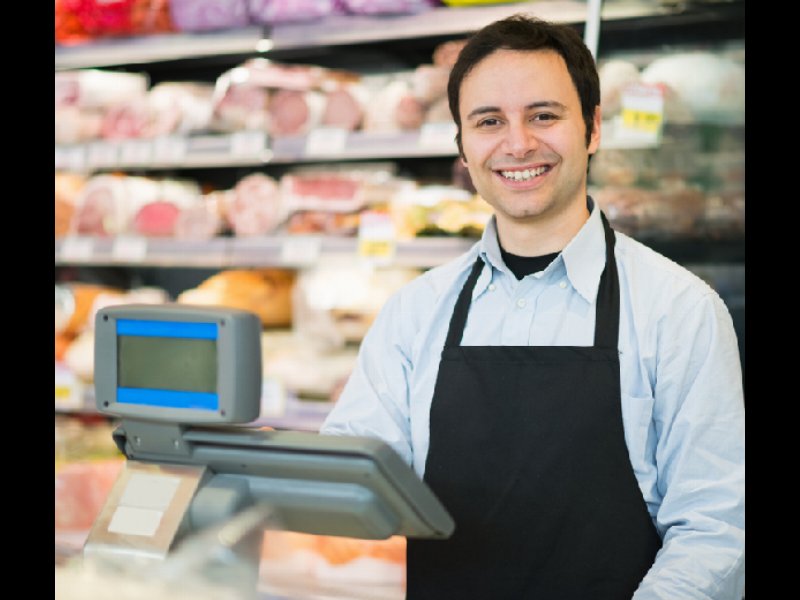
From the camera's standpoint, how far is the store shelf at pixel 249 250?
3453 mm

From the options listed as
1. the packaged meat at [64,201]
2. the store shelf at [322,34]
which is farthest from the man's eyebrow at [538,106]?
the packaged meat at [64,201]

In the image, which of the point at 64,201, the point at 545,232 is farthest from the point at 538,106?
the point at 64,201

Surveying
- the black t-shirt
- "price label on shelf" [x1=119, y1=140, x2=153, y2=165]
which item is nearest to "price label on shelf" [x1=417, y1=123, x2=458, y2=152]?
"price label on shelf" [x1=119, y1=140, x2=153, y2=165]

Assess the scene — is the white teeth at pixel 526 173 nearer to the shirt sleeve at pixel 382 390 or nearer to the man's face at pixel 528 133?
A: the man's face at pixel 528 133

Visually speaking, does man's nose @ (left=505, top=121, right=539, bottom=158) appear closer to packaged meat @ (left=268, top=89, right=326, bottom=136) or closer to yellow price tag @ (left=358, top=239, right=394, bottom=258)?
yellow price tag @ (left=358, top=239, right=394, bottom=258)

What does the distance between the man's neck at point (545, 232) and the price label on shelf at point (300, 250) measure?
1693 mm

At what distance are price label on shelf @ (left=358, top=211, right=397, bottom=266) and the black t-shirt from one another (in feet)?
→ 4.97

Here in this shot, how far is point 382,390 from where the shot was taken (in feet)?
6.66

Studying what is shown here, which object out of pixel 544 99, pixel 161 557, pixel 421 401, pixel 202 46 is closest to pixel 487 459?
pixel 421 401

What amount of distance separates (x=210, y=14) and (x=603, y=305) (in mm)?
2445

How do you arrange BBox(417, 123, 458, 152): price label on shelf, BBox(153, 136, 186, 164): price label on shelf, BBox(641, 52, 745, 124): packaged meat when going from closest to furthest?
BBox(641, 52, 745, 124): packaged meat, BBox(417, 123, 458, 152): price label on shelf, BBox(153, 136, 186, 164): price label on shelf

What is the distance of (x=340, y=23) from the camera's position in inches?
141

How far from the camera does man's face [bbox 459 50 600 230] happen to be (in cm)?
191

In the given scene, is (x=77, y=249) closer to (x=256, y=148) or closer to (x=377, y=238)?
(x=256, y=148)
